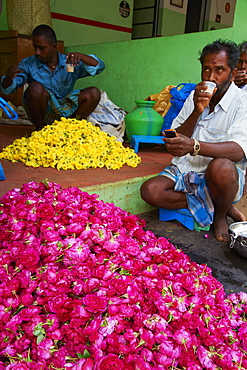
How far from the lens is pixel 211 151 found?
229cm

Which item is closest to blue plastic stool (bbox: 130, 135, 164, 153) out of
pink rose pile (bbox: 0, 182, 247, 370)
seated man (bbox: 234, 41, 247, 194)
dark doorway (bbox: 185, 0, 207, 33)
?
seated man (bbox: 234, 41, 247, 194)

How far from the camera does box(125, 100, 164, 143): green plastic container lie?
391cm

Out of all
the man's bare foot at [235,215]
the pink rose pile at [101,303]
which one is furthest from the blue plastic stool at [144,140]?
the pink rose pile at [101,303]

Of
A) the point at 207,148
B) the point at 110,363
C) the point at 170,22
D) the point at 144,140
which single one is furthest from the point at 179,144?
the point at 170,22

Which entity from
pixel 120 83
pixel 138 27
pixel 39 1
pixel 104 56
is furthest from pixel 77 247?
pixel 138 27

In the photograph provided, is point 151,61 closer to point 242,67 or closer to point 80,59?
point 80,59

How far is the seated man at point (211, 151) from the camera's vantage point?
2.30m

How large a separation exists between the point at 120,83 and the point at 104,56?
0.65 meters

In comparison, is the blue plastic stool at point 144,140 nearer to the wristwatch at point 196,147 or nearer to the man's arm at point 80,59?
the man's arm at point 80,59

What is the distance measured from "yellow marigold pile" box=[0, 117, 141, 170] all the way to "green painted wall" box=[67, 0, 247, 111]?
2.23m

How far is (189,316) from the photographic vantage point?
1325 millimetres

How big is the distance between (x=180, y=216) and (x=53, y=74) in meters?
2.53

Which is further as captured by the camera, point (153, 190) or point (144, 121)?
point (144, 121)

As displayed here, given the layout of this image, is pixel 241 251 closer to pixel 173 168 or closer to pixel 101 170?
pixel 173 168
